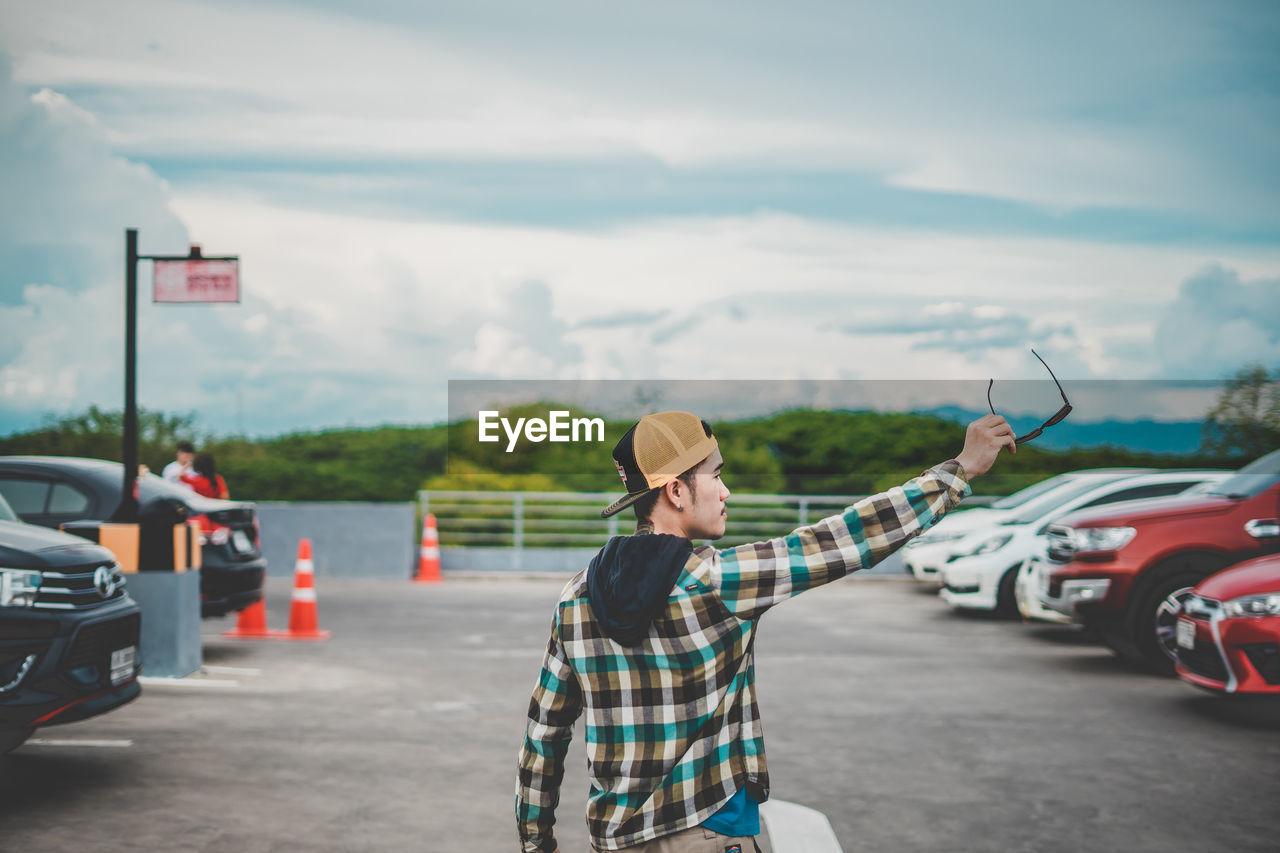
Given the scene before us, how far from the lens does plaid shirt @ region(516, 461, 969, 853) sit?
2.39m

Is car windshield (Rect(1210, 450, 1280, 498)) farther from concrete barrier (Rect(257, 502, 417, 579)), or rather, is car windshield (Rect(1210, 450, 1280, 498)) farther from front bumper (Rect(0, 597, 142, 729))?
concrete barrier (Rect(257, 502, 417, 579))

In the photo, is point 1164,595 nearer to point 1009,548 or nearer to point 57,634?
point 1009,548

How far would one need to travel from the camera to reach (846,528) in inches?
94.8

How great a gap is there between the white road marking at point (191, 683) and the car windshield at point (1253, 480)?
8096 mm

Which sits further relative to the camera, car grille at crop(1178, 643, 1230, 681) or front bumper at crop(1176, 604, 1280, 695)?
car grille at crop(1178, 643, 1230, 681)

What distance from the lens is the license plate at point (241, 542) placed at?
35.5 feet

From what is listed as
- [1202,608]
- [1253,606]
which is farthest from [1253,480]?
[1253,606]

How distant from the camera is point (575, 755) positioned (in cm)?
728

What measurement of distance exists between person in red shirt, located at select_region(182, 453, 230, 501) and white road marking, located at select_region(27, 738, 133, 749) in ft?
20.1

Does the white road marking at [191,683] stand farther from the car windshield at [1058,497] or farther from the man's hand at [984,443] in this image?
the car windshield at [1058,497]

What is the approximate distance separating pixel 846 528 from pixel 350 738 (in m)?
5.88

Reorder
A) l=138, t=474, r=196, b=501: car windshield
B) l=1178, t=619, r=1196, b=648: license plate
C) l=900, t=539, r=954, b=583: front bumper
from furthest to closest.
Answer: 1. l=900, t=539, r=954, b=583: front bumper
2. l=138, t=474, r=196, b=501: car windshield
3. l=1178, t=619, r=1196, b=648: license plate

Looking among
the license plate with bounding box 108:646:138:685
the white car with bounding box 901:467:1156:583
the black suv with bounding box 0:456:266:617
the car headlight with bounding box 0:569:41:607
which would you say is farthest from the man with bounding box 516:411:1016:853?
the white car with bounding box 901:467:1156:583

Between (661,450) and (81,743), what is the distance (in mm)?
6164
